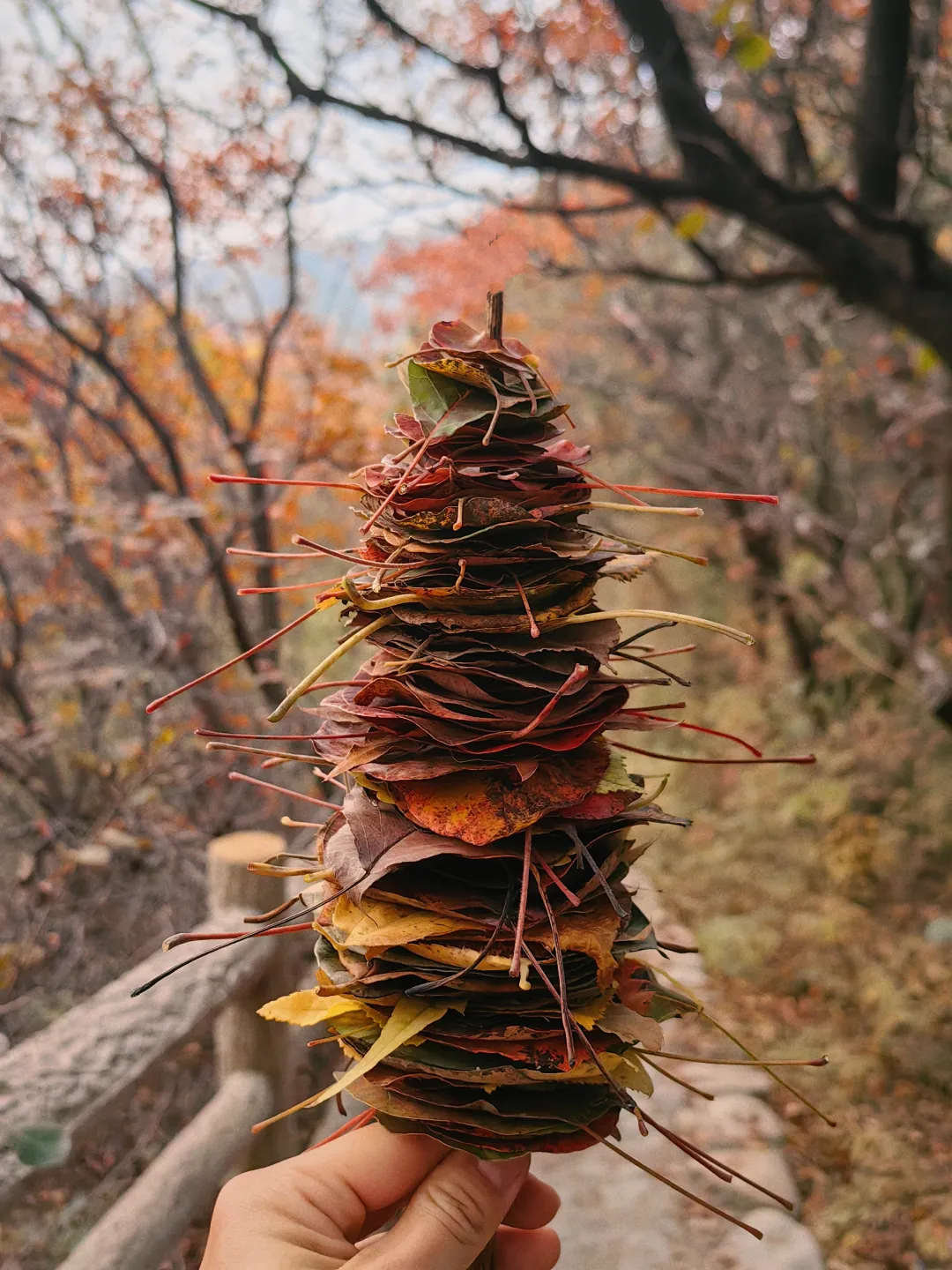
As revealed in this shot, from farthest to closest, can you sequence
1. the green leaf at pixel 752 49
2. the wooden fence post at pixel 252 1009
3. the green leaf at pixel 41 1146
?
the green leaf at pixel 752 49 < the wooden fence post at pixel 252 1009 < the green leaf at pixel 41 1146

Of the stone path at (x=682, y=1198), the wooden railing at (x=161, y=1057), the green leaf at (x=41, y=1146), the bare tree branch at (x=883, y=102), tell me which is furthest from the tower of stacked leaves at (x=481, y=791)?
the bare tree branch at (x=883, y=102)

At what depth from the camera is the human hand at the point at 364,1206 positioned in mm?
908

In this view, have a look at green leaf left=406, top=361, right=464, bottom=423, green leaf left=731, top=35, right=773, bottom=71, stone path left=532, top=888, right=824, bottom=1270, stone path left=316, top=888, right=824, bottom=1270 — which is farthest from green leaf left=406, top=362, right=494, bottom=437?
stone path left=532, top=888, right=824, bottom=1270

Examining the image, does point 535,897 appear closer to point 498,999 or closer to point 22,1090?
point 498,999

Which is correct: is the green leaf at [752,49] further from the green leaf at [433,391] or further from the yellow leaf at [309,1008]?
the yellow leaf at [309,1008]

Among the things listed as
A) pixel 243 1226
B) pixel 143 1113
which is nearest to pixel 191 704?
pixel 143 1113

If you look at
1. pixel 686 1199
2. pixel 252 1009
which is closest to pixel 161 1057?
pixel 252 1009

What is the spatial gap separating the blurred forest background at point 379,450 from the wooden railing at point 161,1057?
87 centimetres

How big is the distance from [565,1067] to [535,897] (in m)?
0.16

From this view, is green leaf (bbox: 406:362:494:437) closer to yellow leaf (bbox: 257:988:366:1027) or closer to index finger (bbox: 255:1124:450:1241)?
yellow leaf (bbox: 257:988:366:1027)

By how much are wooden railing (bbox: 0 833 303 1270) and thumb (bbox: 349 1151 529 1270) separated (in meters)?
1.04

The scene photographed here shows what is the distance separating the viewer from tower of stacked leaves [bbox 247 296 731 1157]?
829 mm

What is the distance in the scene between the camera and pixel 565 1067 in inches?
32.2

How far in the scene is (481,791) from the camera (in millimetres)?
847
